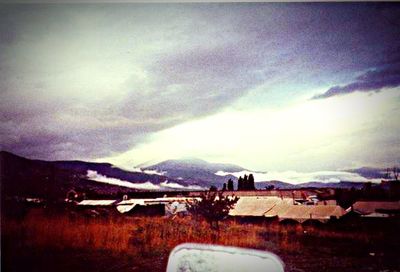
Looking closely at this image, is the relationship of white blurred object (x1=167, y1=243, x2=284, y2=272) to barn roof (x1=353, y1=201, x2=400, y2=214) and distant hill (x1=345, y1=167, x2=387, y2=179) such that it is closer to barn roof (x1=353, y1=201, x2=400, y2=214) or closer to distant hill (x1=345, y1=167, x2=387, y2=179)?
barn roof (x1=353, y1=201, x2=400, y2=214)

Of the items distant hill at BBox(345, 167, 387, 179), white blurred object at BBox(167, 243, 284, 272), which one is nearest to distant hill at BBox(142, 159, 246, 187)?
white blurred object at BBox(167, 243, 284, 272)

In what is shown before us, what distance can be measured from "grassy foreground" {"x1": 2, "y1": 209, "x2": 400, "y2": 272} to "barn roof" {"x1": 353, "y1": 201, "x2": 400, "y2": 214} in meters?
0.18

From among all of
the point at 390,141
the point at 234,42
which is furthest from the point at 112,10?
the point at 390,141

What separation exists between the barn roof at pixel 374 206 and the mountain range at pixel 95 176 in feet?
0.86

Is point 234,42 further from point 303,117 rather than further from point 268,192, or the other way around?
point 268,192

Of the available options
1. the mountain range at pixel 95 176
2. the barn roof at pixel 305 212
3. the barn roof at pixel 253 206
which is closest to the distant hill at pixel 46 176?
the mountain range at pixel 95 176

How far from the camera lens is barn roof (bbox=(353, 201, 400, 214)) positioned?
11.3ft

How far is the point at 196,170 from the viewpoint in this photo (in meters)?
3.52

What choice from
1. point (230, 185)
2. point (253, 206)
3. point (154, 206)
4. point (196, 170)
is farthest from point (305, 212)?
point (154, 206)

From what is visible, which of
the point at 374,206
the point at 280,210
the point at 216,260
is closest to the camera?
the point at 216,260

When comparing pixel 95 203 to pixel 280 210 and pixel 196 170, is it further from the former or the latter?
pixel 280 210

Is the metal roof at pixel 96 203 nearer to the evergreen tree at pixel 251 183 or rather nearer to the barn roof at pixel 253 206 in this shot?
the barn roof at pixel 253 206

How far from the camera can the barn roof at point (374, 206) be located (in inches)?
135

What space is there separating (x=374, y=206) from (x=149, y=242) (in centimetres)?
198
